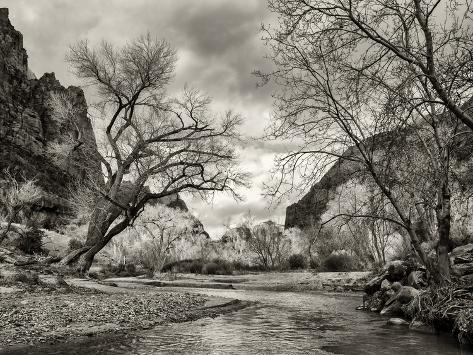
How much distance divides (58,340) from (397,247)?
27.5 m

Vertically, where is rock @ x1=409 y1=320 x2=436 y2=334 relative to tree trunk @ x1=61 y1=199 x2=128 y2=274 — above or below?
below

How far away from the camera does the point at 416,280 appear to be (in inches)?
530

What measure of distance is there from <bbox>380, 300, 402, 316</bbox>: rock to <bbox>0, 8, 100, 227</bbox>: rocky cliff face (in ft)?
240

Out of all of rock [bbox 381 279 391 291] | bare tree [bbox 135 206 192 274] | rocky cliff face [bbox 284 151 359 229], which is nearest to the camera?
rocky cliff face [bbox 284 151 359 229]

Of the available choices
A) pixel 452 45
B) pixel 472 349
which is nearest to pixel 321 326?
pixel 472 349

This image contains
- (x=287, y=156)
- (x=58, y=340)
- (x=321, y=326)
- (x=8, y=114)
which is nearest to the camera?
(x=58, y=340)

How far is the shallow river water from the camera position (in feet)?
21.6

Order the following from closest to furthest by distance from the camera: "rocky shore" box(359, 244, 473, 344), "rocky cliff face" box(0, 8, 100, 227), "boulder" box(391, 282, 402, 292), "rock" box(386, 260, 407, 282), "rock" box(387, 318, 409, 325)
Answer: "rocky shore" box(359, 244, 473, 344), "rock" box(387, 318, 409, 325), "boulder" box(391, 282, 402, 292), "rock" box(386, 260, 407, 282), "rocky cliff face" box(0, 8, 100, 227)

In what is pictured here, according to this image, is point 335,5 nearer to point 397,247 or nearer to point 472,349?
point 472,349

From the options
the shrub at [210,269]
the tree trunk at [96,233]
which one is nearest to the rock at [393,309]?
the tree trunk at [96,233]

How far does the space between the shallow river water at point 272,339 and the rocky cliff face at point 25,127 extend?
7311cm

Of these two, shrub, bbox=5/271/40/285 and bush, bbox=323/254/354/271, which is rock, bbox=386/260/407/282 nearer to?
shrub, bbox=5/271/40/285

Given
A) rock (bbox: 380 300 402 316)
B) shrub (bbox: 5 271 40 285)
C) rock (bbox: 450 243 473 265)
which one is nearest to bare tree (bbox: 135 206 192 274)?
shrub (bbox: 5 271 40 285)

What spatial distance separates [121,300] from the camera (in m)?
10.7
